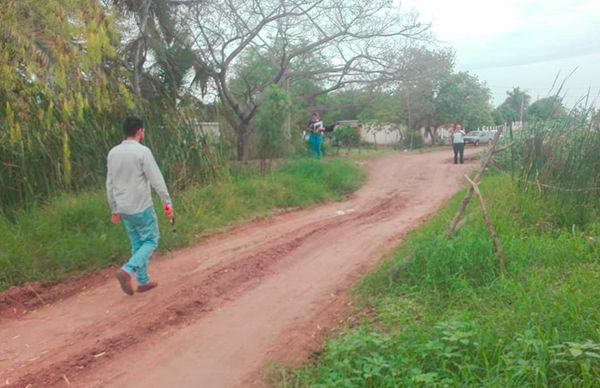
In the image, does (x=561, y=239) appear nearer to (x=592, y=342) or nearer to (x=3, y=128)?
(x=592, y=342)

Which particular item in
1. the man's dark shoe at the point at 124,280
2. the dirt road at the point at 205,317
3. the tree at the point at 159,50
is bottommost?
the dirt road at the point at 205,317

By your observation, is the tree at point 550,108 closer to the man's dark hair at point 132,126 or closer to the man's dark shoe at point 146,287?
the man's dark hair at point 132,126

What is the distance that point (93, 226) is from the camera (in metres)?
7.82

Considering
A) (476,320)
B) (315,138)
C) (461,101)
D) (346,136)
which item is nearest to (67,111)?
(476,320)

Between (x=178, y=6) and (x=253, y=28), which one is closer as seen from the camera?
(x=178, y=6)

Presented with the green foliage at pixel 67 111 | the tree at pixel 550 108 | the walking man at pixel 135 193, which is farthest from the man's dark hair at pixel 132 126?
the tree at pixel 550 108

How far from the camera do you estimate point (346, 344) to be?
4.15m

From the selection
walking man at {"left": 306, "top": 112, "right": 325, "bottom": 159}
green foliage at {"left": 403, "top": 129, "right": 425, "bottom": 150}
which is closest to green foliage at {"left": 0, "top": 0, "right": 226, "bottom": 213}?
walking man at {"left": 306, "top": 112, "right": 325, "bottom": 159}

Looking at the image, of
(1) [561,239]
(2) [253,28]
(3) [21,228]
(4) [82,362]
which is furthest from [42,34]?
(2) [253,28]

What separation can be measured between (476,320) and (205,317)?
230 cm

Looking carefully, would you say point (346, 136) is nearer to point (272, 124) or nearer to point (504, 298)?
point (272, 124)

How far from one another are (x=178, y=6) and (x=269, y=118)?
3.31m

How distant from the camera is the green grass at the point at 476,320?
3482mm

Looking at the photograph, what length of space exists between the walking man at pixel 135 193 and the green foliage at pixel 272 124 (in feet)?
28.2
